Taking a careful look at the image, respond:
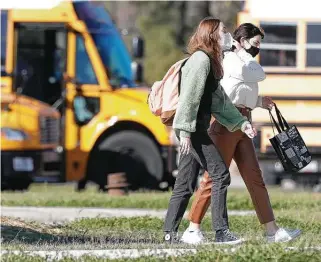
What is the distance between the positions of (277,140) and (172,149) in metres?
8.47

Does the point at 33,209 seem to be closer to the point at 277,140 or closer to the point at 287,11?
the point at 277,140

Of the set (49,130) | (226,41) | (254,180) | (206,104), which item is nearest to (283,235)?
(254,180)

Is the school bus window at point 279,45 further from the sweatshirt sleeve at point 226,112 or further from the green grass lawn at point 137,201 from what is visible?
the sweatshirt sleeve at point 226,112

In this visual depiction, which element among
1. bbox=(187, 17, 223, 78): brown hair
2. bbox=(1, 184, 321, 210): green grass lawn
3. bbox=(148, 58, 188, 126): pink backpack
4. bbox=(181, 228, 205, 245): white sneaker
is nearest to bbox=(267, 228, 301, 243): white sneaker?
bbox=(181, 228, 205, 245): white sneaker

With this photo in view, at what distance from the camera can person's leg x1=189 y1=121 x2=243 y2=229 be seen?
8.84m

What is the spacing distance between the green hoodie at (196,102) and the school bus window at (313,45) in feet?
30.7

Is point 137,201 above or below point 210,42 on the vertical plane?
below

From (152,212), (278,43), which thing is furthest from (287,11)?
(152,212)

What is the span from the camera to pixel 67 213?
41.9ft

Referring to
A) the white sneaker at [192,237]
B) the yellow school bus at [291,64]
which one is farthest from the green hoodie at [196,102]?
the yellow school bus at [291,64]

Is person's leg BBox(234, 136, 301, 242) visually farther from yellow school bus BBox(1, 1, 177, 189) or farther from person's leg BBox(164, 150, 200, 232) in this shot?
yellow school bus BBox(1, 1, 177, 189)

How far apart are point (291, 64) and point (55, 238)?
29.3 feet

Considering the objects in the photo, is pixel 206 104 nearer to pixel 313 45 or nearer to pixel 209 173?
pixel 209 173

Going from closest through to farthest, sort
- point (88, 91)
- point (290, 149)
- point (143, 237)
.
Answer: point (290, 149) < point (143, 237) < point (88, 91)
